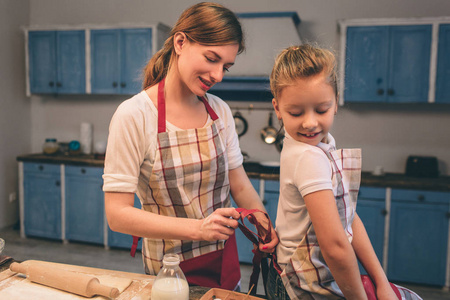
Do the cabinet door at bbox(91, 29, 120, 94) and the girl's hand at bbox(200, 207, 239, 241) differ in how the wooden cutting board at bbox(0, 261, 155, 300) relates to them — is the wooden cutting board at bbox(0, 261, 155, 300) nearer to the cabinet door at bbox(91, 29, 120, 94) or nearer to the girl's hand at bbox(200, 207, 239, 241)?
the girl's hand at bbox(200, 207, 239, 241)

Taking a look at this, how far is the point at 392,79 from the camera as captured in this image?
3.38 meters

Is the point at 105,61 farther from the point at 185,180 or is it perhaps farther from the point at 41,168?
the point at 185,180

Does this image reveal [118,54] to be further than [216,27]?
Yes

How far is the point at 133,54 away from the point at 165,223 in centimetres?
313

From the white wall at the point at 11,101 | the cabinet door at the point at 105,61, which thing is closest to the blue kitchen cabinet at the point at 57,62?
the cabinet door at the point at 105,61

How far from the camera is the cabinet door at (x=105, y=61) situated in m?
3.95

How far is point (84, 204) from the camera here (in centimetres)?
391

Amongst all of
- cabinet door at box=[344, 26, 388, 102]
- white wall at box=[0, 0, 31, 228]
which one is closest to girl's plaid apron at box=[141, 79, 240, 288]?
cabinet door at box=[344, 26, 388, 102]

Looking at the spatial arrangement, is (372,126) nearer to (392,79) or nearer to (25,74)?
(392,79)

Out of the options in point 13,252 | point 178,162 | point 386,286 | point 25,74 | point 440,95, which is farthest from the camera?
point 25,74

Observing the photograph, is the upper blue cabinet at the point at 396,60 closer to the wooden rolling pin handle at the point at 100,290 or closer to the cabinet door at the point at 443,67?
the cabinet door at the point at 443,67

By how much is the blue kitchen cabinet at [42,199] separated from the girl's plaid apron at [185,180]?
303 cm

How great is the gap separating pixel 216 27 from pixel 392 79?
8.82 feet

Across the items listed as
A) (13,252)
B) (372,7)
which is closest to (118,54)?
(13,252)
